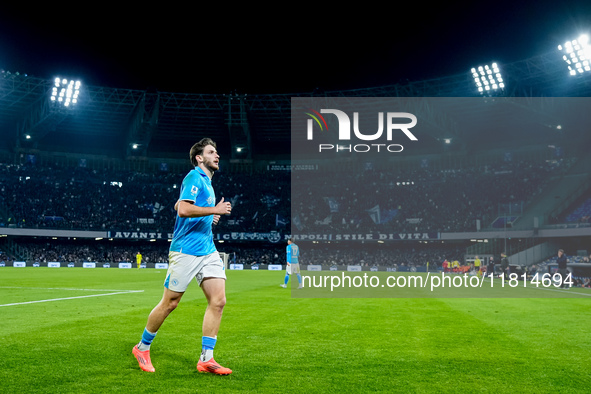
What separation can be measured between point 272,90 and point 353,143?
15.1m

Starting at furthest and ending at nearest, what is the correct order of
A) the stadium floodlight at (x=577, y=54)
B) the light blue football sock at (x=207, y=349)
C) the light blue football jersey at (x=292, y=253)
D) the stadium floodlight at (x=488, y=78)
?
the stadium floodlight at (x=488, y=78), the stadium floodlight at (x=577, y=54), the light blue football jersey at (x=292, y=253), the light blue football sock at (x=207, y=349)

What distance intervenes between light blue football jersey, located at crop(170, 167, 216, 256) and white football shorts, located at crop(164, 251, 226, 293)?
0.07 meters

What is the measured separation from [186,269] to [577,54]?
4609 centimetres

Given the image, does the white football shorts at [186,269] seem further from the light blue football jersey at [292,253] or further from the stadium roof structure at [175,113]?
the stadium roof structure at [175,113]

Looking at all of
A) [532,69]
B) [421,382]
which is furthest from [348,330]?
[532,69]

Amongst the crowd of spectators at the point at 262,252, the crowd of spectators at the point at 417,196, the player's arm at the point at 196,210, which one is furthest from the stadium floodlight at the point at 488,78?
the player's arm at the point at 196,210

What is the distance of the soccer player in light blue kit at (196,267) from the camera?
5.79m

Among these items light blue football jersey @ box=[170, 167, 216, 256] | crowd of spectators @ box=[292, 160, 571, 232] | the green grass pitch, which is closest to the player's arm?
light blue football jersey @ box=[170, 167, 216, 256]

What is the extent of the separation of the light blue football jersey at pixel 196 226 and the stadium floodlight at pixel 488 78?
46.5 metres

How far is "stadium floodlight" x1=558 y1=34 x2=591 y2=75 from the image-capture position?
41.3m

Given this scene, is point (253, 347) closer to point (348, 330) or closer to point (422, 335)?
point (348, 330)

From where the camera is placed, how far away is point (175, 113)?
217 ft

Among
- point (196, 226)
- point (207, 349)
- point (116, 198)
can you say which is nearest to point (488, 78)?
point (196, 226)

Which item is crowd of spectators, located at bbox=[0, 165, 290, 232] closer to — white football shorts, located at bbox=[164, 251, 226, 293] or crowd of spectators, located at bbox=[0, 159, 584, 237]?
crowd of spectators, located at bbox=[0, 159, 584, 237]
